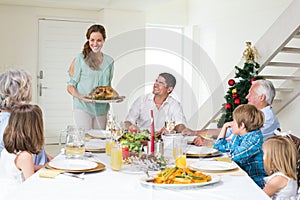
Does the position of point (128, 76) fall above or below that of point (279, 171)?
above

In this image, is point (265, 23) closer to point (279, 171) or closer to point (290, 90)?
point (290, 90)

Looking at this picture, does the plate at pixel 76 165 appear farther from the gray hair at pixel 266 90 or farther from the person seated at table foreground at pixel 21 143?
the gray hair at pixel 266 90

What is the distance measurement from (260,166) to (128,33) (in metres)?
4.87

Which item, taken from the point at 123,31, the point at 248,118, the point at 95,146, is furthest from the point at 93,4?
the point at 248,118

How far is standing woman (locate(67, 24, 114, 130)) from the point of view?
12.1 feet

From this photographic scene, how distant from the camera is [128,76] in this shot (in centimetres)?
695

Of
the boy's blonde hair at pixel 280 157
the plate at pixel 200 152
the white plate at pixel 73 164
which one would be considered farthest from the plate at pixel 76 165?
the boy's blonde hair at pixel 280 157

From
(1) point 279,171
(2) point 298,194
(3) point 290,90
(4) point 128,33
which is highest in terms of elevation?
(4) point 128,33

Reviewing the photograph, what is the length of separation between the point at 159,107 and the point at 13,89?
125 cm

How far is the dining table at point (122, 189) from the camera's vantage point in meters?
1.51

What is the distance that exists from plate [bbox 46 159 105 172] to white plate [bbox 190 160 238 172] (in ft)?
1.48

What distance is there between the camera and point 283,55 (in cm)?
563

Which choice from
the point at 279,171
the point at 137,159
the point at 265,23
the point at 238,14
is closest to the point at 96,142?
the point at 137,159

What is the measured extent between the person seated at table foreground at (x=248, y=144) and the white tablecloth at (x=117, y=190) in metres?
0.57
